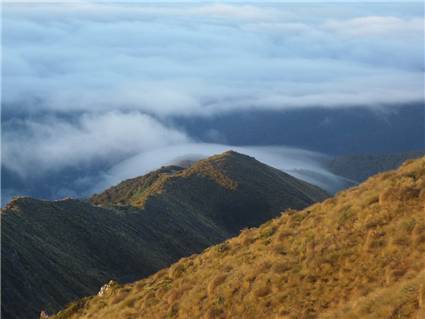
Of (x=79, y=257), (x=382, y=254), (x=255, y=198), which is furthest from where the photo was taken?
(x=255, y=198)

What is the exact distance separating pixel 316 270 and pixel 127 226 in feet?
316

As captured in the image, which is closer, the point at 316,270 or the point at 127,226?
the point at 316,270

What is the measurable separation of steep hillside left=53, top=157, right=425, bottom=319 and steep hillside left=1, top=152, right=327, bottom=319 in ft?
126

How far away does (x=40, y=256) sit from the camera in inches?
3467

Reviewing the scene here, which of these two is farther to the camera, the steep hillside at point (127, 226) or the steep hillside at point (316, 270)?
the steep hillside at point (127, 226)

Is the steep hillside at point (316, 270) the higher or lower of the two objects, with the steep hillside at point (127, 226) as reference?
higher

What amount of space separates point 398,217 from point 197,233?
105 meters

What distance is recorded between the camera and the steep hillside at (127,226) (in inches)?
3263

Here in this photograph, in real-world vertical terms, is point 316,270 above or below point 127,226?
above

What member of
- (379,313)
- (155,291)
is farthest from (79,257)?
(379,313)

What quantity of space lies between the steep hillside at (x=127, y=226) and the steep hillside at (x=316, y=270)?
126 feet

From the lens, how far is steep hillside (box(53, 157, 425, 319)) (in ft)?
89.9

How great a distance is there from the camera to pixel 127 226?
125 meters

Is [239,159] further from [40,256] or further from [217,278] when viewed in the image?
[217,278]
